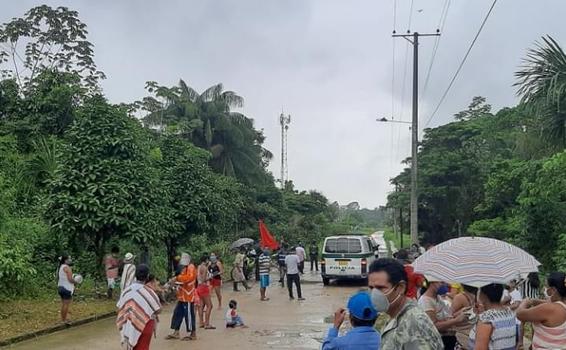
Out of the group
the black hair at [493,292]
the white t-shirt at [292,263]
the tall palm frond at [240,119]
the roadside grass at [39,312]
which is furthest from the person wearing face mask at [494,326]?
the tall palm frond at [240,119]

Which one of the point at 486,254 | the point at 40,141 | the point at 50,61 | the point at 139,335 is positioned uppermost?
the point at 50,61

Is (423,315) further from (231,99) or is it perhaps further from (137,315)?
(231,99)

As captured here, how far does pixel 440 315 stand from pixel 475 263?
0.68 metres

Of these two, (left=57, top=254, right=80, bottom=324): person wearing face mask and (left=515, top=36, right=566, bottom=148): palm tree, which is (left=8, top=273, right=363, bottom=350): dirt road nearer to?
(left=57, top=254, right=80, bottom=324): person wearing face mask

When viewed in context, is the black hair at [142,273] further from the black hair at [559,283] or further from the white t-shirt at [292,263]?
the white t-shirt at [292,263]

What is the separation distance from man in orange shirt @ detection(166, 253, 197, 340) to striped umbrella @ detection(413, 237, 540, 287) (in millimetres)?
6517

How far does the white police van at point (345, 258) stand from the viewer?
23719mm

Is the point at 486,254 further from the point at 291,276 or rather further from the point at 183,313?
the point at 291,276

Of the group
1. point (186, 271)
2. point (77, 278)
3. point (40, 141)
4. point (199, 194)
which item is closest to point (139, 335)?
point (186, 271)

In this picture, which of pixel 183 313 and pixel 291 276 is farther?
pixel 291 276

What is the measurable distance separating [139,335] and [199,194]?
14370 millimetres

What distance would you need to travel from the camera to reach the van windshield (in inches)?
942

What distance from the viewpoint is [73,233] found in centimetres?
1717

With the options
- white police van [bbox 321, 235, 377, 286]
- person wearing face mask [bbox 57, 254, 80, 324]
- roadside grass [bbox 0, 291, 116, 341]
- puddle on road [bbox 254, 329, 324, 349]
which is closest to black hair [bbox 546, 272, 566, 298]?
puddle on road [bbox 254, 329, 324, 349]
